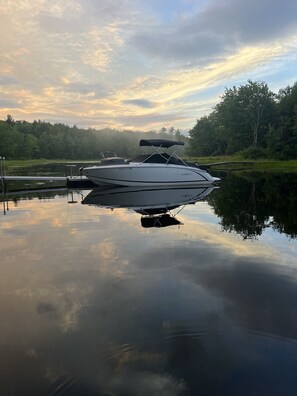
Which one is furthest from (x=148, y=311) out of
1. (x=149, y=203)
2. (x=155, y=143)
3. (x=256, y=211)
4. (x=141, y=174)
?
(x=155, y=143)

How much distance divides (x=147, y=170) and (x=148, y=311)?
1561 centimetres

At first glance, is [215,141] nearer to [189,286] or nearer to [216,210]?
[216,210]

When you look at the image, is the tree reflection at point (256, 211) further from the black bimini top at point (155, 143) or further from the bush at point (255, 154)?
the bush at point (255, 154)

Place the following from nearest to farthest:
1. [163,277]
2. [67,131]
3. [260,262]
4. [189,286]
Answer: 1. [189,286]
2. [163,277]
3. [260,262]
4. [67,131]

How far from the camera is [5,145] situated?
87.3 metres

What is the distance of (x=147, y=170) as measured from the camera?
1992cm

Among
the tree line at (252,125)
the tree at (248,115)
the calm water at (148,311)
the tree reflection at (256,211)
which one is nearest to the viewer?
the calm water at (148,311)

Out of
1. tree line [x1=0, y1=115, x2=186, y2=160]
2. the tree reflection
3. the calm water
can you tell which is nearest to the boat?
the tree reflection

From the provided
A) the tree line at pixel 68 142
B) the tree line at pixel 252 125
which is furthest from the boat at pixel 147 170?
the tree line at pixel 68 142

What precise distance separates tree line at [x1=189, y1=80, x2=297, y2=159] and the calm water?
1966 inches

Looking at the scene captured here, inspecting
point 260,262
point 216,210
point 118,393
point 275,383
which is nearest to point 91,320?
point 118,393

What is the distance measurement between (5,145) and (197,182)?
3042 inches

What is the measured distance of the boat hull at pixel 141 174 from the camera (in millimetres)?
19625

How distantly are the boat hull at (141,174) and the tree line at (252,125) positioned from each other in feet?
124
